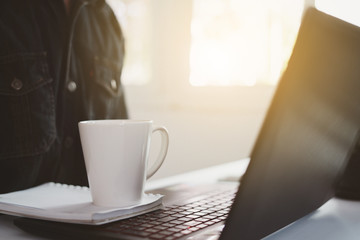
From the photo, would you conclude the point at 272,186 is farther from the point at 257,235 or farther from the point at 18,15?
the point at 18,15

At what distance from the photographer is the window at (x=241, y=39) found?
225cm

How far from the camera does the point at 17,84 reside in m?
0.98

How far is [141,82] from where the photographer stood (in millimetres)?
2635

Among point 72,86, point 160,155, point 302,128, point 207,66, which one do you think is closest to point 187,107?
point 207,66

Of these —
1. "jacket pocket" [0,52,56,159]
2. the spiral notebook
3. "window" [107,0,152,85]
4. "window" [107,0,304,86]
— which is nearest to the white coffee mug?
the spiral notebook

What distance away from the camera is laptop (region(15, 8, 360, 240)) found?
39cm

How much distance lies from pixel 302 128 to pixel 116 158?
0.24 meters

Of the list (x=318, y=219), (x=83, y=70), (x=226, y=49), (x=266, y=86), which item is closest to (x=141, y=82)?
(x=226, y=49)

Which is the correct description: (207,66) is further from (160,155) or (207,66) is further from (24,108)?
(160,155)

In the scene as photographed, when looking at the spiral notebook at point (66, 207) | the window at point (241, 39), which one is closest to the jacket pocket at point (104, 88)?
the spiral notebook at point (66, 207)

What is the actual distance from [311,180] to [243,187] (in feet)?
0.63

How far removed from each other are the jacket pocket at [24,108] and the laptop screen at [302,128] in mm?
649

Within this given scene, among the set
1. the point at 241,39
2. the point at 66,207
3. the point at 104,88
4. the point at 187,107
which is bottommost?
the point at 187,107

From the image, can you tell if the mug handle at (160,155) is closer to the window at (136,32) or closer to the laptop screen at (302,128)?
the laptop screen at (302,128)
